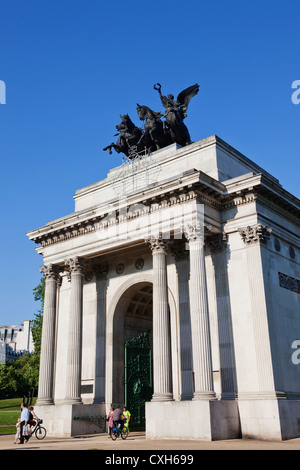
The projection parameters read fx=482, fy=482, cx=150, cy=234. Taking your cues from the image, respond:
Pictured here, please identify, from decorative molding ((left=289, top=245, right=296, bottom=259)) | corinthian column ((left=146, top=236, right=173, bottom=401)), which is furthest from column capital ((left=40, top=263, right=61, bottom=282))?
decorative molding ((left=289, top=245, right=296, bottom=259))

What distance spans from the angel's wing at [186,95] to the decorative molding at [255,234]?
11420 millimetres

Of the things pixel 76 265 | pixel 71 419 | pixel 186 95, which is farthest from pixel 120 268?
pixel 186 95

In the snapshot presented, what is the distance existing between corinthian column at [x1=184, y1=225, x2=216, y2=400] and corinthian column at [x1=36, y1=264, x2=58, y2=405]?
34.2ft

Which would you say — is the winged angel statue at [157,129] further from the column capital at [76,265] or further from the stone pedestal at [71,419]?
the stone pedestal at [71,419]

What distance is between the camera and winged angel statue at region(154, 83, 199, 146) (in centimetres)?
3066

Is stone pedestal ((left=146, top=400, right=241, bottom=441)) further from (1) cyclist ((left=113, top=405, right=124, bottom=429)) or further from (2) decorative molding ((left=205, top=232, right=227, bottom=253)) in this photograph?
(2) decorative molding ((left=205, top=232, right=227, bottom=253))

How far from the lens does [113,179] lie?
32.5 m

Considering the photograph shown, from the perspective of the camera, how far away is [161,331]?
23.9 metres

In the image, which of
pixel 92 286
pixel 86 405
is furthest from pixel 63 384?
pixel 92 286

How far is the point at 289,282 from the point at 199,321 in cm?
686

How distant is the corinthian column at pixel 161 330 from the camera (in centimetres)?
2308

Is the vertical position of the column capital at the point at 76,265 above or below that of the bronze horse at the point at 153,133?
below

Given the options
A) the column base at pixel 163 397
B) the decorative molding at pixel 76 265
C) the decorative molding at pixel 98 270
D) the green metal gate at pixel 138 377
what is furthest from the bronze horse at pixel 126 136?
the column base at pixel 163 397

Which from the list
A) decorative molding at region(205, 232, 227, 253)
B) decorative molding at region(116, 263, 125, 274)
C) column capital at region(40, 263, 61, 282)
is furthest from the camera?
column capital at region(40, 263, 61, 282)
